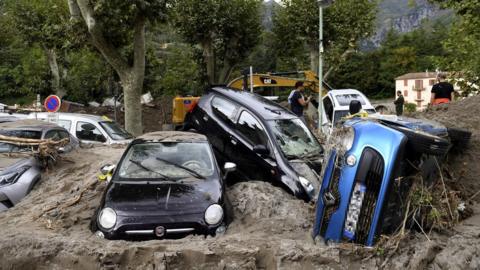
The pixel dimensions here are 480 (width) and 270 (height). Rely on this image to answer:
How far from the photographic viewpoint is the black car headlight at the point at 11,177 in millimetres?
7148

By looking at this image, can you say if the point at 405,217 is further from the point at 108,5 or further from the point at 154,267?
the point at 108,5

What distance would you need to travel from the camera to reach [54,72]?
111ft

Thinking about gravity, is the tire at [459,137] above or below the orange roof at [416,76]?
below

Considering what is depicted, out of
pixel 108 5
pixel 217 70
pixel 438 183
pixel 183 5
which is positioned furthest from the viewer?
pixel 217 70

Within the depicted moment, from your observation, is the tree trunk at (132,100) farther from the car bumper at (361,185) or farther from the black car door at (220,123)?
the car bumper at (361,185)

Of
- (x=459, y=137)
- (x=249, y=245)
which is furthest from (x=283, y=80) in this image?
(x=249, y=245)

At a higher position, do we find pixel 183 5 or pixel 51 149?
pixel 183 5

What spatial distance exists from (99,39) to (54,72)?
20.4 meters

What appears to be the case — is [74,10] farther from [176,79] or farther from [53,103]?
[176,79]

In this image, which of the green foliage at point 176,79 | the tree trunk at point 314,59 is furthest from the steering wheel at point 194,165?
the green foliage at point 176,79

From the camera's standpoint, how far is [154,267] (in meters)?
4.21

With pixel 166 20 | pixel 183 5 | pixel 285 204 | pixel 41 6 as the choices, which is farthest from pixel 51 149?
pixel 41 6

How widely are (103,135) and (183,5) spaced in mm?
15042

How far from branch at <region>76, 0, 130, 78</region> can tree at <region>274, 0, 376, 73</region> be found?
14.0 m
